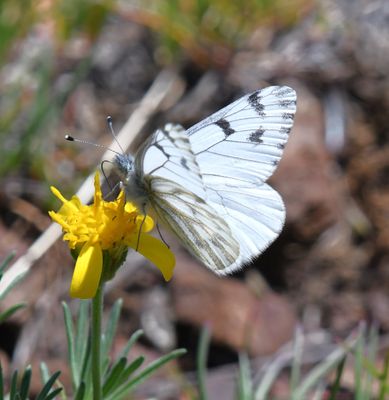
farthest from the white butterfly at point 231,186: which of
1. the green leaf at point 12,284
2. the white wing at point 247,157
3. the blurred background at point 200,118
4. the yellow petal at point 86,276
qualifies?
the blurred background at point 200,118

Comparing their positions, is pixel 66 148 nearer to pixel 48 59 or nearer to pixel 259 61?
pixel 48 59

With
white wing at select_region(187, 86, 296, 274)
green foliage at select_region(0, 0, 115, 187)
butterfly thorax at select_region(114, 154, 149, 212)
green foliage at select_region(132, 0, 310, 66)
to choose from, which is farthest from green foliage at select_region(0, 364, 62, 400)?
green foliage at select_region(132, 0, 310, 66)

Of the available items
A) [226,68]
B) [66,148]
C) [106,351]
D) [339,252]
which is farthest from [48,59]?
[106,351]

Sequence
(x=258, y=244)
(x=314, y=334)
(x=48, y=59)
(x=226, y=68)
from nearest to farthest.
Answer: (x=258, y=244) → (x=314, y=334) → (x=48, y=59) → (x=226, y=68)

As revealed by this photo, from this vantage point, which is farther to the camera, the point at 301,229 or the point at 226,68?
the point at 226,68

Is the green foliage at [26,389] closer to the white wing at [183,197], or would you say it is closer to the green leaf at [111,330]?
the green leaf at [111,330]

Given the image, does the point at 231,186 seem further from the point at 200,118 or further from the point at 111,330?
the point at 200,118

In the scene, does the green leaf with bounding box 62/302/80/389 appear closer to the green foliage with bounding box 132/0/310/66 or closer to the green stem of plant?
the green stem of plant
